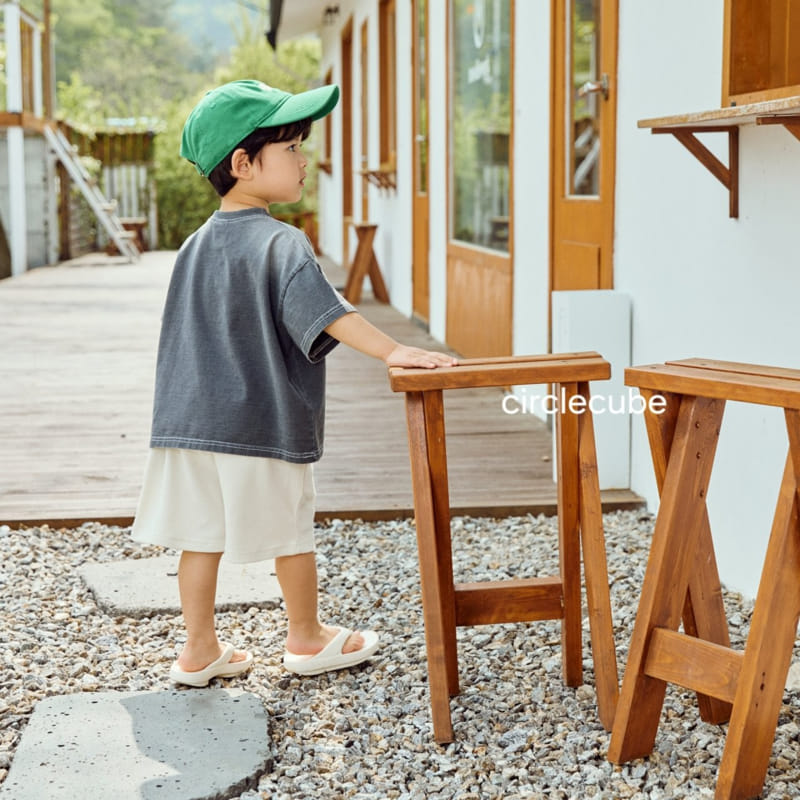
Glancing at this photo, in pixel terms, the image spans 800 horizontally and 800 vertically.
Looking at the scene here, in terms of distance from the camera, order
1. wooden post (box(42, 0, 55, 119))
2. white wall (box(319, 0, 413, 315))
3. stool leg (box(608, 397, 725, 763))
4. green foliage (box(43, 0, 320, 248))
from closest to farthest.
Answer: stool leg (box(608, 397, 725, 763)), white wall (box(319, 0, 413, 315)), wooden post (box(42, 0, 55, 119)), green foliage (box(43, 0, 320, 248))

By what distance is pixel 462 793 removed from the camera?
7.11 feet

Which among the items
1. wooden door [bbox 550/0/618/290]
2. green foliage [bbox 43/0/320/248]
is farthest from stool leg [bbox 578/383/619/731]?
green foliage [bbox 43/0/320/248]

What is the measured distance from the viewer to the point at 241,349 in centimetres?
254

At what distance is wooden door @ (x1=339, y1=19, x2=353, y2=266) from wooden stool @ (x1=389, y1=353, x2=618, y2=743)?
12.3m

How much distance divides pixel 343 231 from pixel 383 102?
4203 millimetres

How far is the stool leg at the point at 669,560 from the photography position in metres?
2.14

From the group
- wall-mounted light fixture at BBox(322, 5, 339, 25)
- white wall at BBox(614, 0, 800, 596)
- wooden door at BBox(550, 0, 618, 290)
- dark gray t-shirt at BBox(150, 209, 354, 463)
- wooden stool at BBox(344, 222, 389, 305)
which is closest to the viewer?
dark gray t-shirt at BBox(150, 209, 354, 463)

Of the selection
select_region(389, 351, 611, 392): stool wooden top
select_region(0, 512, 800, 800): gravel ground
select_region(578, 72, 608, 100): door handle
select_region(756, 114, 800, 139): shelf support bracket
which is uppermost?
select_region(578, 72, 608, 100): door handle

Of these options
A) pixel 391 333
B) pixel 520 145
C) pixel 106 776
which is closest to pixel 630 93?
pixel 520 145

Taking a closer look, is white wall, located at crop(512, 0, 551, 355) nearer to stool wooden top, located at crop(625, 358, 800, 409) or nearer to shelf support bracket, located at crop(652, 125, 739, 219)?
shelf support bracket, located at crop(652, 125, 739, 219)

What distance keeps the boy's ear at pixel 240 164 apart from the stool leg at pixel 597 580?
0.79 metres

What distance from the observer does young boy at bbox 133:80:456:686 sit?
252 centimetres

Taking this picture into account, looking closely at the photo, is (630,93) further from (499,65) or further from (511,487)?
(499,65)

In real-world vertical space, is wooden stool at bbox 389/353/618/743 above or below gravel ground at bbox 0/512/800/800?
above
